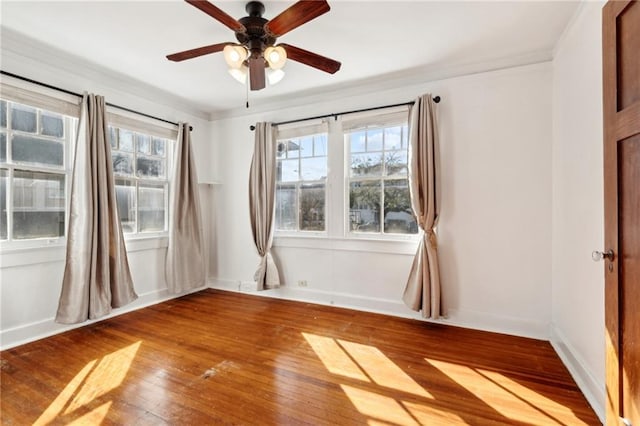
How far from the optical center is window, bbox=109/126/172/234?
3.49 metres

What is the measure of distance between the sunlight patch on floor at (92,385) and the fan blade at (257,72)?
239cm

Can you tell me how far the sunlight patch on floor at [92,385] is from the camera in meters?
1.77

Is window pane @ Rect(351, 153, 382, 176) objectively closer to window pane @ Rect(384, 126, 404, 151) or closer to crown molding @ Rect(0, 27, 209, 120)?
window pane @ Rect(384, 126, 404, 151)

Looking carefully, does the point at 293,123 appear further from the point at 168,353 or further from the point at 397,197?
the point at 168,353

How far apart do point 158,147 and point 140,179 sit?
0.53 meters

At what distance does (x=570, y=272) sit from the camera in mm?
2354

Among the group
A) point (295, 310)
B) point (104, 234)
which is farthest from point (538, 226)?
point (104, 234)

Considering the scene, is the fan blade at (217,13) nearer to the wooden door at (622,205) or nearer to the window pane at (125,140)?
the wooden door at (622,205)

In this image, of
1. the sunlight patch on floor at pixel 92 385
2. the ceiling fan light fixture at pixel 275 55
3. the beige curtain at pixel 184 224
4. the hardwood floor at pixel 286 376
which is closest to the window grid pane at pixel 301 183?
the beige curtain at pixel 184 224

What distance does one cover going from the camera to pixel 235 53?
2.06 m

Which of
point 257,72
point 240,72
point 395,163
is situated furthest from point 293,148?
point 257,72

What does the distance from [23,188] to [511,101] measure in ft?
15.3

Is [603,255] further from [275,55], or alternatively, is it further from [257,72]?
[257,72]

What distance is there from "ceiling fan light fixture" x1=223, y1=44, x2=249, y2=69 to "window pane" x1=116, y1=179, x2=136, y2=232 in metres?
2.33
